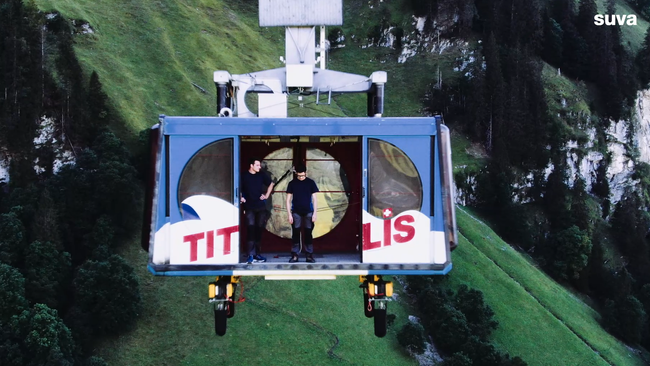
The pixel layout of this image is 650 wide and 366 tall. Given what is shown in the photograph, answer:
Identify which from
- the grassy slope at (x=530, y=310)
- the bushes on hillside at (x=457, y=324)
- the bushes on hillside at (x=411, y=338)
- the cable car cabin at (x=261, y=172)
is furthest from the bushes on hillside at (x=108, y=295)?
the cable car cabin at (x=261, y=172)

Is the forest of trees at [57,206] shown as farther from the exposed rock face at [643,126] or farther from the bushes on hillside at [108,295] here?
the exposed rock face at [643,126]

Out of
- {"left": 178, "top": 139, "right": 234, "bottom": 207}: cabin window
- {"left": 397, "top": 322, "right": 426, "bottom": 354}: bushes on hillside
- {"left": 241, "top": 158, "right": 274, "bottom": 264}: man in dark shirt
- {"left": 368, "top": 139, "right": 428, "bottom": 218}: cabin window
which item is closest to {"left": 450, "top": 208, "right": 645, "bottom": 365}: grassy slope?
{"left": 397, "top": 322, "right": 426, "bottom": 354}: bushes on hillside

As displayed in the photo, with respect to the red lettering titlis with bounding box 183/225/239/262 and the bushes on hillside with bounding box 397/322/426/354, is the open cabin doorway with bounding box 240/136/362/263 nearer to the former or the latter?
the red lettering titlis with bounding box 183/225/239/262

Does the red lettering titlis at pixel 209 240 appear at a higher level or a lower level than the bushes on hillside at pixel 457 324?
higher

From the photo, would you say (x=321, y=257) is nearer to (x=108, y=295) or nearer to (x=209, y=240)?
(x=209, y=240)

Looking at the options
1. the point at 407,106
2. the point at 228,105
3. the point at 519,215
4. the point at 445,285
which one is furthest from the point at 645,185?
the point at 228,105

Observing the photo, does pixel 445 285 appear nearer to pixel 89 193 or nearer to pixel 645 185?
pixel 89 193
